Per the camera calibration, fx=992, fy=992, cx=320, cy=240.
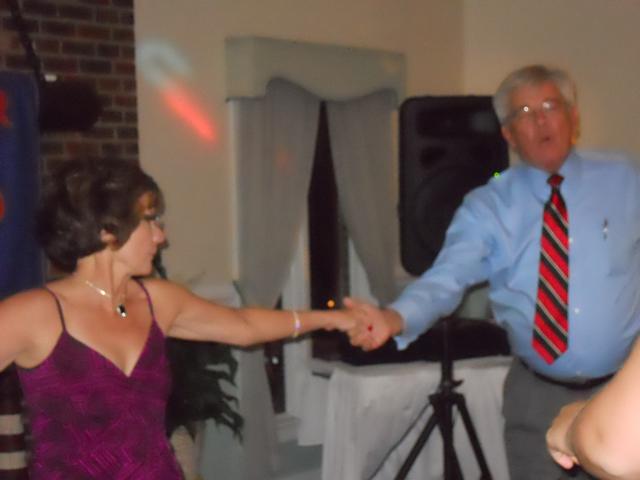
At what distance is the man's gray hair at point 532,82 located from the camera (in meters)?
3.13

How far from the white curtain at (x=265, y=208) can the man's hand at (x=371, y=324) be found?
184 cm

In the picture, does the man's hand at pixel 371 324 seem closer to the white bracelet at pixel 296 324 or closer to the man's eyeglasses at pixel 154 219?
the white bracelet at pixel 296 324

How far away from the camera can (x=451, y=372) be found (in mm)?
4105

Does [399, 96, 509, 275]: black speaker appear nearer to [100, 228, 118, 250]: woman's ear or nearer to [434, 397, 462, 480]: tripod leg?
[434, 397, 462, 480]: tripod leg

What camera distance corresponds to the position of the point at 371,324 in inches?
120

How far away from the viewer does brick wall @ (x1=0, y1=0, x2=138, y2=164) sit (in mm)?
3998

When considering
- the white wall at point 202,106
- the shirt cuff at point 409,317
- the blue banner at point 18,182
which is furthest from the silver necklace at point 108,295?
the white wall at point 202,106

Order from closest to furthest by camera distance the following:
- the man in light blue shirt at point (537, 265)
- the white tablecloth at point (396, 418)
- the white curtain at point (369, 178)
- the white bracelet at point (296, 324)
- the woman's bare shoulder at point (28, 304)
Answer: the woman's bare shoulder at point (28, 304) → the white bracelet at point (296, 324) → the man in light blue shirt at point (537, 265) → the white tablecloth at point (396, 418) → the white curtain at point (369, 178)

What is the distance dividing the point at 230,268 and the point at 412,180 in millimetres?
1122

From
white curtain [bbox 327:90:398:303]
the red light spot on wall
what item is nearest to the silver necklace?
the red light spot on wall

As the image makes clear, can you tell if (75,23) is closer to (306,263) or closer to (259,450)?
(306,263)

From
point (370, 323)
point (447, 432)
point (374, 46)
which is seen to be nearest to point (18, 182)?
point (370, 323)

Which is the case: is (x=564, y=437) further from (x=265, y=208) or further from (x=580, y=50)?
(x=580, y=50)

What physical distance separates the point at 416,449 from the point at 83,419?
2144 mm
